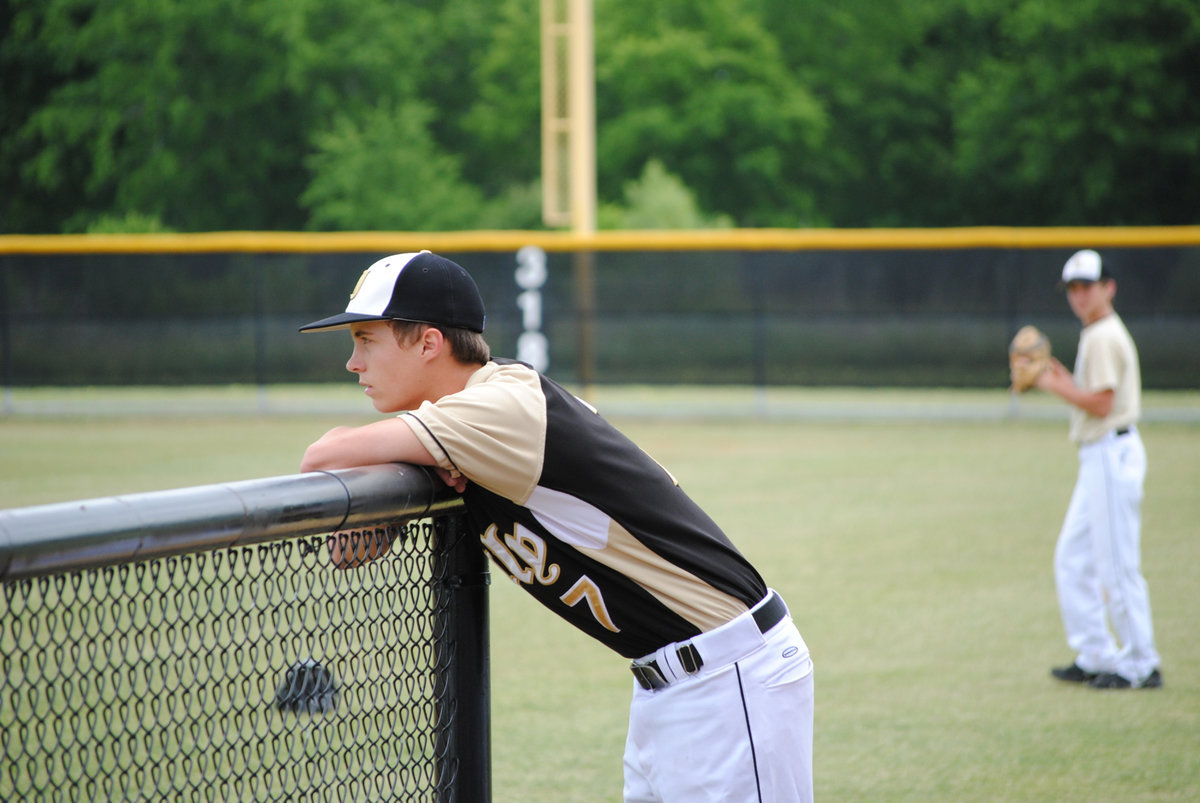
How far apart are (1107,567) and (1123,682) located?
0.54 meters

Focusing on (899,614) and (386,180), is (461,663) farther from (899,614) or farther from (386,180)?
(386,180)

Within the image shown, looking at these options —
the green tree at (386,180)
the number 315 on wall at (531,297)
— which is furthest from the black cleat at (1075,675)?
the green tree at (386,180)

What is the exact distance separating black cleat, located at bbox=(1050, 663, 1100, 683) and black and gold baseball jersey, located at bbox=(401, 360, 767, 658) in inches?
162

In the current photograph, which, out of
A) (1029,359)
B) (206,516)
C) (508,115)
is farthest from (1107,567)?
(508,115)

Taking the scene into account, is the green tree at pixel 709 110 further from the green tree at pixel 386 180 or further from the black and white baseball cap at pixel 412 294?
the black and white baseball cap at pixel 412 294

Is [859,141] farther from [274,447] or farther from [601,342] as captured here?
[274,447]

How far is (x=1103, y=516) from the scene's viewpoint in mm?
6078

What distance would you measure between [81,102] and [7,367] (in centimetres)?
2905

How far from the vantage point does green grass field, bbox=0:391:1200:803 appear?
4.99 metres

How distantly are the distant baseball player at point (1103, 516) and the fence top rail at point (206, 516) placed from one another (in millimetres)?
4335

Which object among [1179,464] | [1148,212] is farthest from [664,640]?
[1148,212]

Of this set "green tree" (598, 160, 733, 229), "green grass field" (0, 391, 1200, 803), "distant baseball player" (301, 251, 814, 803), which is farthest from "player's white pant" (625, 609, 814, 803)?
"green tree" (598, 160, 733, 229)

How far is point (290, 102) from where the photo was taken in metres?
45.7

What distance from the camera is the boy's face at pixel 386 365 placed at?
2.51 m
